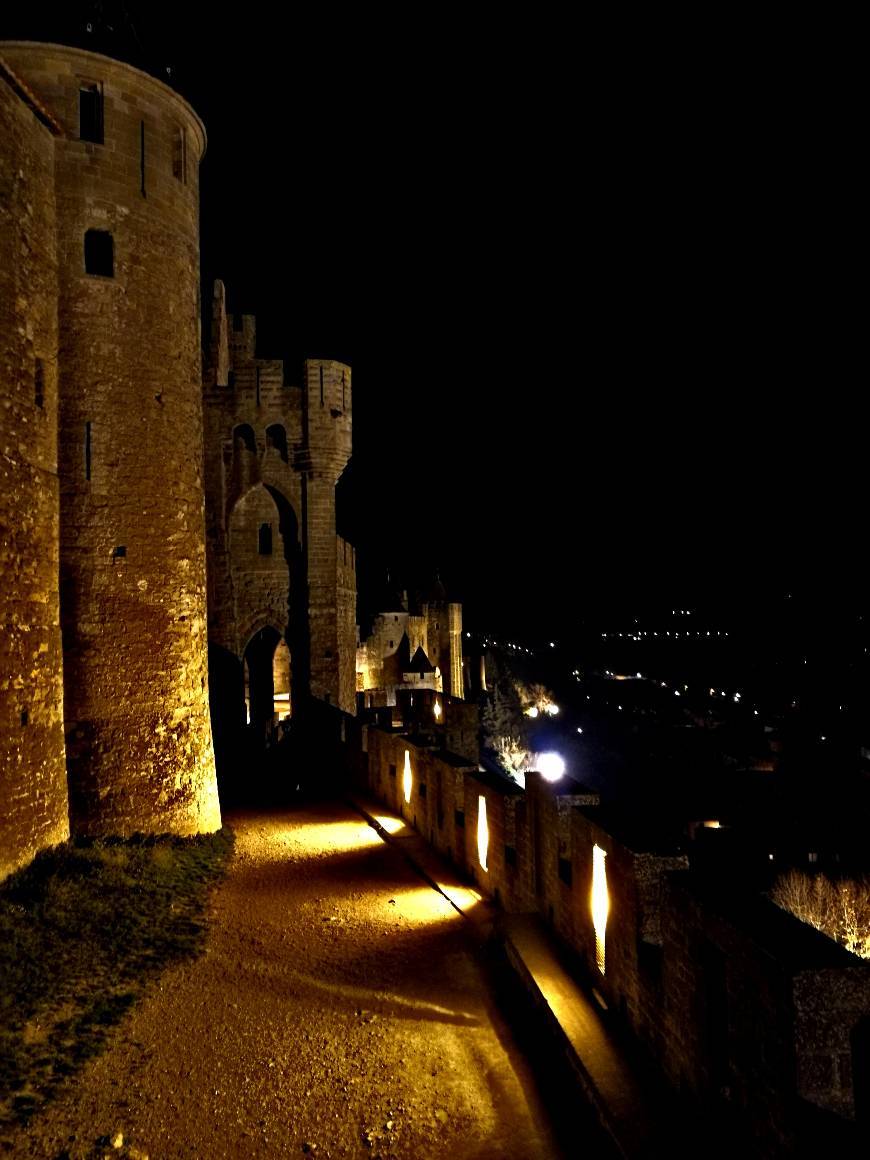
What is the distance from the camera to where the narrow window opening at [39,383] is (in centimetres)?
1276

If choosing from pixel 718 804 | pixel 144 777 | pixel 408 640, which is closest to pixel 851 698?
pixel 408 640

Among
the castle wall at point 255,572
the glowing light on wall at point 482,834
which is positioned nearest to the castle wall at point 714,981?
the glowing light on wall at point 482,834

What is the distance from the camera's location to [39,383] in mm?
12883

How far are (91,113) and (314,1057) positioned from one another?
14697mm

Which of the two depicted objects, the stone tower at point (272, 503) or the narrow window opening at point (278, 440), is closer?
the stone tower at point (272, 503)

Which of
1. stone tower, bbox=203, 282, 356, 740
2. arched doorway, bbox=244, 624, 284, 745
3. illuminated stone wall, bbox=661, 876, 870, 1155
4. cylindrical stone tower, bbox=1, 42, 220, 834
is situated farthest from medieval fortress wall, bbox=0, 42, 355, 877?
arched doorway, bbox=244, 624, 284, 745

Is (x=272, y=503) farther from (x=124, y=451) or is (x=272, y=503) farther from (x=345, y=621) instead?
(x=124, y=451)

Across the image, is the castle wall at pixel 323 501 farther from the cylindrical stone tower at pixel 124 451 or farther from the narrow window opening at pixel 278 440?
the cylindrical stone tower at pixel 124 451

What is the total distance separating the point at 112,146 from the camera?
46.9 ft

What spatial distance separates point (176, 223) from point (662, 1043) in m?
14.9

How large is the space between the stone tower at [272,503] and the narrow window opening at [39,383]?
40.2 ft

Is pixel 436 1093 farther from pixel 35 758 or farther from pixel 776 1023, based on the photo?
pixel 35 758

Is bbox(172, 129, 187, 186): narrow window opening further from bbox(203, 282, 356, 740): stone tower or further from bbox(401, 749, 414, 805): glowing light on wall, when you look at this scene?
bbox(401, 749, 414, 805): glowing light on wall

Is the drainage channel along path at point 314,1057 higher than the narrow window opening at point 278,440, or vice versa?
the narrow window opening at point 278,440
